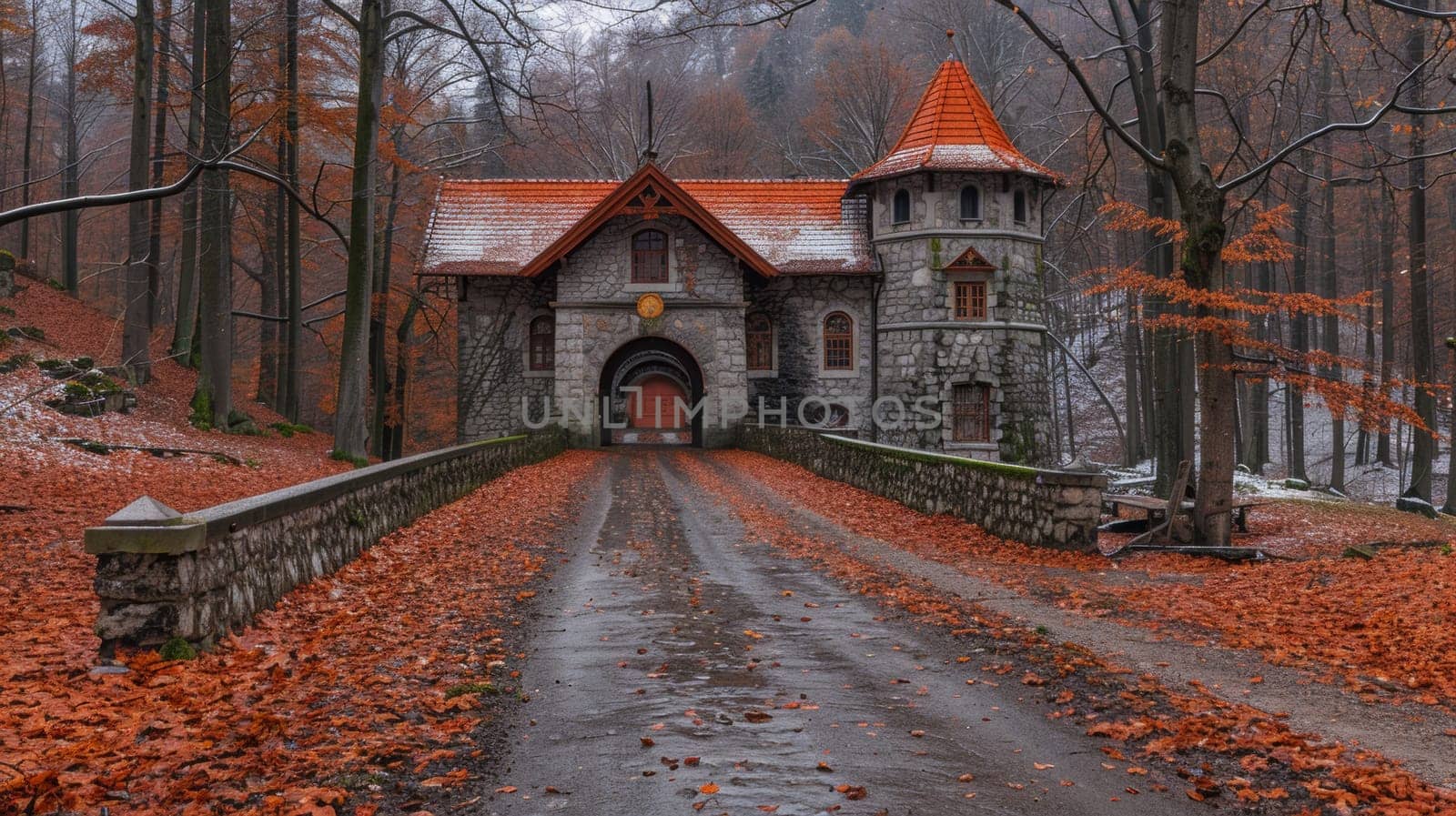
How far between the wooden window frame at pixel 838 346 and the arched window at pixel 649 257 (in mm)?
4955

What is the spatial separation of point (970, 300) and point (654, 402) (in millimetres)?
22818

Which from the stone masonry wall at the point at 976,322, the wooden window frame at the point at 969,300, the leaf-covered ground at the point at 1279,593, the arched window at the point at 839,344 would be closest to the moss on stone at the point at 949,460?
the leaf-covered ground at the point at 1279,593

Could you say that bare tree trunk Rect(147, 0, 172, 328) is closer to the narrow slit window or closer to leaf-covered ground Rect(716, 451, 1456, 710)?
leaf-covered ground Rect(716, 451, 1456, 710)

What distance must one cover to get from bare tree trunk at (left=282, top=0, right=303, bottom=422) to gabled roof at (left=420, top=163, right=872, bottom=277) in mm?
4283

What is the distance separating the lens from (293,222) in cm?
2398

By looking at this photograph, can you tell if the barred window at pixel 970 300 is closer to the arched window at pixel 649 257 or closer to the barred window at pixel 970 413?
the barred window at pixel 970 413

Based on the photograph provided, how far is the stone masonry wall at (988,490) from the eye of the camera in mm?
11453

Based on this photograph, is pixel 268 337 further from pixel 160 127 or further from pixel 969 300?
pixel 969 300

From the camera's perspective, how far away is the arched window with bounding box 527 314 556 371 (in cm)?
3003

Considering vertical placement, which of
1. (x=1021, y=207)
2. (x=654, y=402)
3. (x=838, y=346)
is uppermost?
(x=1021, y=207)

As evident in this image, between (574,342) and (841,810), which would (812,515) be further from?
(574,342)

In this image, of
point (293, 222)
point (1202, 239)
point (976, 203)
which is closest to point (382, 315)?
point (293, 222)

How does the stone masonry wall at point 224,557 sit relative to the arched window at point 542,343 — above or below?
below

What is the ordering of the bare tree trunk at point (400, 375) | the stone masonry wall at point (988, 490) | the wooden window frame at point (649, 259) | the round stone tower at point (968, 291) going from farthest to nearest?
1. the bare tree trunk at point (400, 375)
2. the wooden window frame at point (649, 259)
3. the round stone tower at point (968, 291)
4. the stone masonry wall at point (988, 490)
